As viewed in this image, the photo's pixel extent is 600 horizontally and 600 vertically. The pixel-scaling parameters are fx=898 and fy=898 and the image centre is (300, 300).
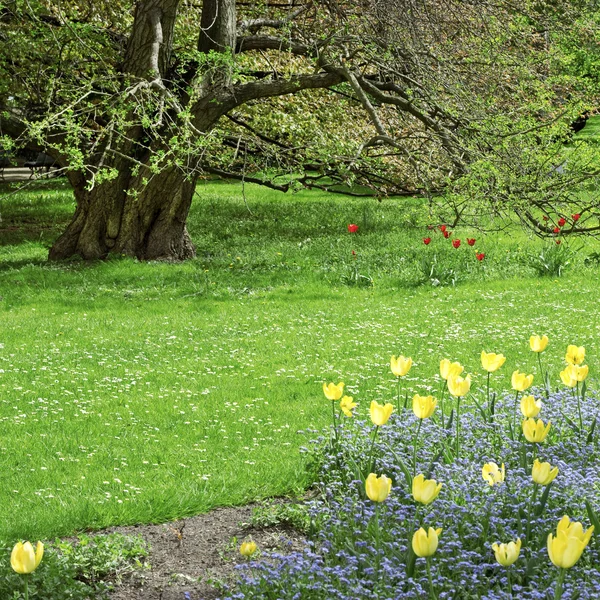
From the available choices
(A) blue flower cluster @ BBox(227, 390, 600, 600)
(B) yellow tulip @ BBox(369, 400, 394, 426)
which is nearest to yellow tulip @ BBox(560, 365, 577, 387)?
(A) blue flower cluster @ BBox(227, 390, 600, 600)

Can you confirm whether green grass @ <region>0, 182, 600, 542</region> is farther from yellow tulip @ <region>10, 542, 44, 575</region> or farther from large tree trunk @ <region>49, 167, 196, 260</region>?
yellow tulip @ <region>10, 542, 44, 575</region>

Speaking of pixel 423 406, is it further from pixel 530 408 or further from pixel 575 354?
pixel 575 354

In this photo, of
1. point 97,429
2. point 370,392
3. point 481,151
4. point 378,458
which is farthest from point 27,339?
point 481,151

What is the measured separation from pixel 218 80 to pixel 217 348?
594 cm

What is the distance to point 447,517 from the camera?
14.6 ft

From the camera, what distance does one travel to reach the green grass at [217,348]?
5996 mm

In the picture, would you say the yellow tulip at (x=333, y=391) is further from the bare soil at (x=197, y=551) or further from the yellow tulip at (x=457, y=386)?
the bare soil at (x=197, y=551)

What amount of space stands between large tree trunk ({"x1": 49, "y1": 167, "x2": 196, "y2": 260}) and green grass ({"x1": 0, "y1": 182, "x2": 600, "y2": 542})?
54cm

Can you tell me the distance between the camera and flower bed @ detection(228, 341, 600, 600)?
376cm

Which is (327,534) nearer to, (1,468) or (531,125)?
(1,468)

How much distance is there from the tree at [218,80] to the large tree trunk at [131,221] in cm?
2

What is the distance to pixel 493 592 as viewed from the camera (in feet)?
12.7

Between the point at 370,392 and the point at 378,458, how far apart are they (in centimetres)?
262

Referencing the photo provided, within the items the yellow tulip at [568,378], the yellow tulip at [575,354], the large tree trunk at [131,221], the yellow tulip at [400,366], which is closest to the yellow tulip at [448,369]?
the yellow tulip at [400,366]
